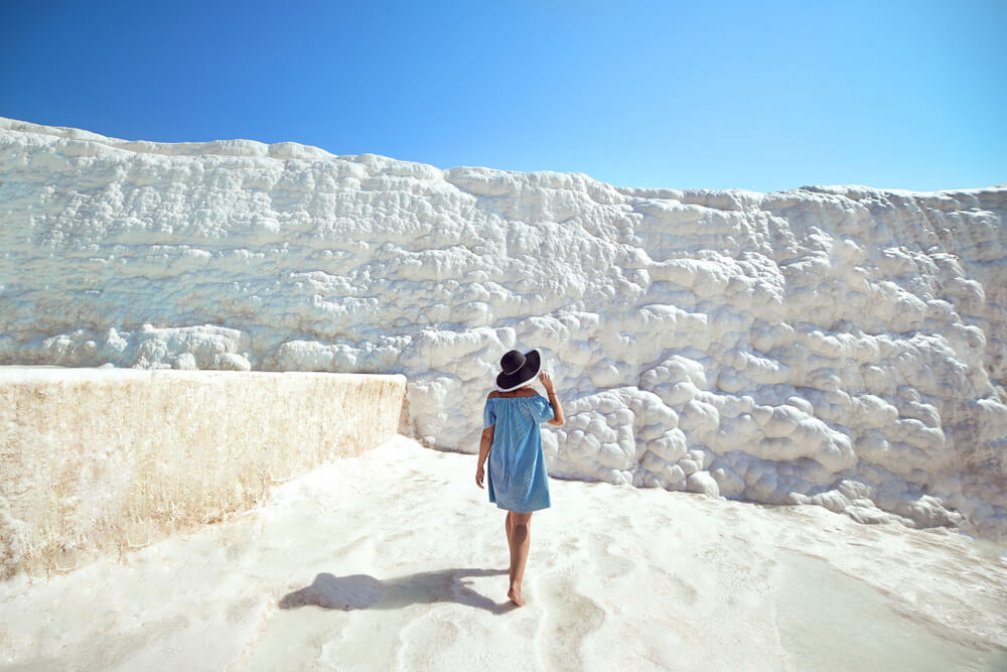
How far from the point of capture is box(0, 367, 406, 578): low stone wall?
5.54 feet

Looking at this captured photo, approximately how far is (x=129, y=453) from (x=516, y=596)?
1711mm

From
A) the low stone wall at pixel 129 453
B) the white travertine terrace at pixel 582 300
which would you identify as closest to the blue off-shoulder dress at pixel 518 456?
the low stone wall at pixel 129 453

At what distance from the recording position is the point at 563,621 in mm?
1945

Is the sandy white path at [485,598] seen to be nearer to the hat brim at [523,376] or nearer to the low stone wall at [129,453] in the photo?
the low stone wall at [129,453]

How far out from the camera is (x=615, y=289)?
4.97 metres

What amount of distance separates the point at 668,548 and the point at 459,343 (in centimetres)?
244

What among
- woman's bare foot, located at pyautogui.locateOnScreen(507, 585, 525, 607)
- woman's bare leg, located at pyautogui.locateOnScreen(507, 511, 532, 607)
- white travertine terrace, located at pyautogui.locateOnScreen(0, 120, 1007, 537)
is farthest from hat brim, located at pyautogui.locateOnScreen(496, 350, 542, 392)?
white travertine terrace, located at pyautogui.locateOnScreen(0, 120, 1007, 537)

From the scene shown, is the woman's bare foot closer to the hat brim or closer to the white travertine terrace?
the hat brim

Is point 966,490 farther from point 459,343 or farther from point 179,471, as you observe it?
point 179,471

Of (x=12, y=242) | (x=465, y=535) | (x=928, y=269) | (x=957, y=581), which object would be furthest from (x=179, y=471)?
(x=928, y=269)

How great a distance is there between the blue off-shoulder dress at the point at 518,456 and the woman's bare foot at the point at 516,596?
1.04 feet

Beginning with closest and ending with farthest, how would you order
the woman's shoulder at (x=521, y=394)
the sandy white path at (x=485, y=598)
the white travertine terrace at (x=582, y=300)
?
1. the sandy white path at (x=485, y=598)
2. the woman's shoulder at (x=521, y=394)
3. the white travertine terrace at (x=582, y=300)

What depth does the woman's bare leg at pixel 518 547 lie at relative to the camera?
81.1 inches

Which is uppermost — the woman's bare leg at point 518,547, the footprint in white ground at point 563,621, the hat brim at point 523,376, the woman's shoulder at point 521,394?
the hat brim at point 523,376
